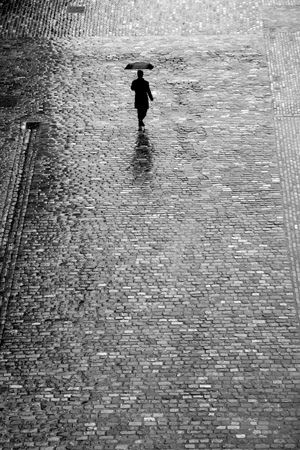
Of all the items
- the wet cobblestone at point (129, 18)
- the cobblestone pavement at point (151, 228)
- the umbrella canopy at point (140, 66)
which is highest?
the wet cobblestone at point (129, 18)

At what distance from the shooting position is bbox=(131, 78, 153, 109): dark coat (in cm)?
1798


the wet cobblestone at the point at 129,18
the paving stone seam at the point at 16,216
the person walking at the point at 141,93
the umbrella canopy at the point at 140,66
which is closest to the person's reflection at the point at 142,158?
the person walking at the point at 141,93

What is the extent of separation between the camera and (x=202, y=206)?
1617 cm

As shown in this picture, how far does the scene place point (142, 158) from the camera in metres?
17.5

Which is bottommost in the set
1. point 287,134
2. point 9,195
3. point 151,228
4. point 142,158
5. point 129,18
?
point 151,228

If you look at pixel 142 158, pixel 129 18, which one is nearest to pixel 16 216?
pixel 142 158

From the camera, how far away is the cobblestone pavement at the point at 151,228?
40.4 ft

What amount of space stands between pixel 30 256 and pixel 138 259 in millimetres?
1624

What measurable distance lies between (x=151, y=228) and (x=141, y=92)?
3333mm

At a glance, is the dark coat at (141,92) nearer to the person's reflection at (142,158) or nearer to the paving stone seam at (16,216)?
the person's reflection at (142,158)

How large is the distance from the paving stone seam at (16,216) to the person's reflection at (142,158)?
1785mm

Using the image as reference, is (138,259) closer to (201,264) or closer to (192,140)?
(201,264)

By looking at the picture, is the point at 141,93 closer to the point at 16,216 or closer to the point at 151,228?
the point at 151,228

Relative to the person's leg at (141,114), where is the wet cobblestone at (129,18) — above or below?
above
